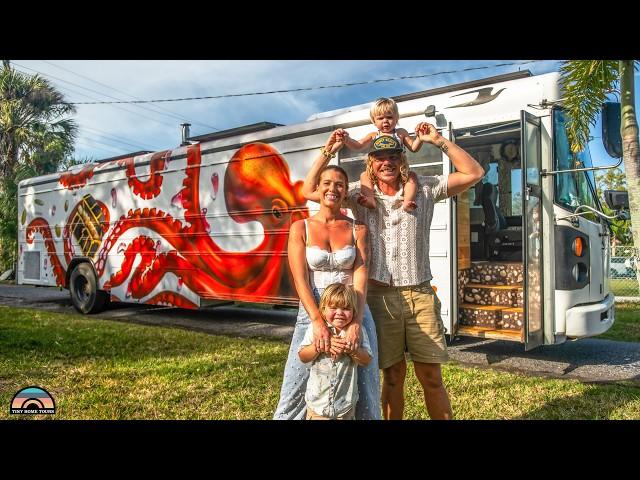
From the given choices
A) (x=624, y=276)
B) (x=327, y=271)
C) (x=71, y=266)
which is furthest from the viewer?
(x=624, y=276)

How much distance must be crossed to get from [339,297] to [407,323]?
1.69 feet

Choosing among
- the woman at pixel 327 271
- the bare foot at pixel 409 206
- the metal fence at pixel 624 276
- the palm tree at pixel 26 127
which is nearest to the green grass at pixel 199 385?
the woman at pixel 327 271

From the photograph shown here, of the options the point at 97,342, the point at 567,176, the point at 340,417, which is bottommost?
the point at 97,342

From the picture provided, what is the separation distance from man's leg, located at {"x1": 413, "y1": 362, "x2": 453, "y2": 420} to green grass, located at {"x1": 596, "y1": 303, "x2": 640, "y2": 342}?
4.89 meters

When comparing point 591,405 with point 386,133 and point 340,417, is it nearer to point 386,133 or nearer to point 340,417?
point 340,417

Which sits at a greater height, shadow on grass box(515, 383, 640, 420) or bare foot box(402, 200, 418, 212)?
bare foot box(402, 200, 418, 212)

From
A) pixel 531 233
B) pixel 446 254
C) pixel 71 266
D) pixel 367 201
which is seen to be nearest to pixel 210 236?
pixel 446 254

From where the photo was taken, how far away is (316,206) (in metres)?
6.25

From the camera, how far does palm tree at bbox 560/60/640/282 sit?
14.0 ft

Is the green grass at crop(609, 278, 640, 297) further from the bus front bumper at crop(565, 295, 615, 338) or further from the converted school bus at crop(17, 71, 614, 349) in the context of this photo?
the bus front bumper at crop(565, 295, 615, 338)

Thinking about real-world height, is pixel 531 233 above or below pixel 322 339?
above

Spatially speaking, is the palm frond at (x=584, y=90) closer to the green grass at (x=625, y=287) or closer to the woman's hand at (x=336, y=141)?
the woman's hand at (x=336, y=141)

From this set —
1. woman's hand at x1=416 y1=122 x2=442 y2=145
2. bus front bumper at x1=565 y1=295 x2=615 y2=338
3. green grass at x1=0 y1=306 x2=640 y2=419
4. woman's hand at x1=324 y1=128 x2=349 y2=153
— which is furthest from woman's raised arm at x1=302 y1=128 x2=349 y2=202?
bus front bumper at x1=565 y1=295 x2=615 y2=338
